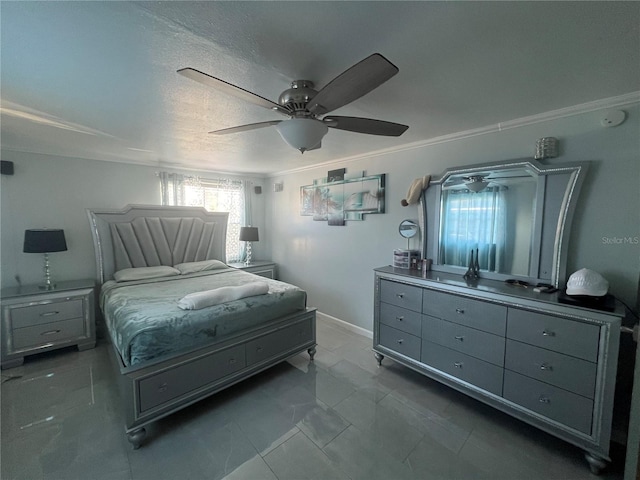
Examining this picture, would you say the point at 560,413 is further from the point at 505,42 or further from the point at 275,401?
the point at 505,42

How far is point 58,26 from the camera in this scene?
1108mm

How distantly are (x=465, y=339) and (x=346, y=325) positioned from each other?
5.93 feet

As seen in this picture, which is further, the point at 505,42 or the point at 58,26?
the point at 505,42

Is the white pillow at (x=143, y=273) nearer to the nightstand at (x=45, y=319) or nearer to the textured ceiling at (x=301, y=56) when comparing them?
the nightstand at (x=45, y=319)

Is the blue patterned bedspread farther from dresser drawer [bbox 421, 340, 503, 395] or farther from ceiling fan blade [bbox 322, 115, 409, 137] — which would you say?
ceiling fan blade [bbox 322, 115, 409, 137]

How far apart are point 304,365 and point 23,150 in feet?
13.1

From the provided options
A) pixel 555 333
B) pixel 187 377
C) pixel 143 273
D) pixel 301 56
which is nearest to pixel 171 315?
pixel 187 377

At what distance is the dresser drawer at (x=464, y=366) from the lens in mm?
1956

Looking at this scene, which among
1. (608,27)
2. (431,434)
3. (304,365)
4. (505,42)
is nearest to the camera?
(608,27)

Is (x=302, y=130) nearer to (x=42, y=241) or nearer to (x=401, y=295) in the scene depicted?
(x=401, y=295)

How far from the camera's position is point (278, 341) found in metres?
2.57

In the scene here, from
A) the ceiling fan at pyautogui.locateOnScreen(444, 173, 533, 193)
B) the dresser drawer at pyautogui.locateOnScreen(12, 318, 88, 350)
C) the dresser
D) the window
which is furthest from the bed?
the ceiling fan at pyautogui.locateOnScreen(444, 173, 533, 193)

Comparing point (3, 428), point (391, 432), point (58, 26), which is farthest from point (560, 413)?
point (3, 428)

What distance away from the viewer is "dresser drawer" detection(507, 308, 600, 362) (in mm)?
1579
